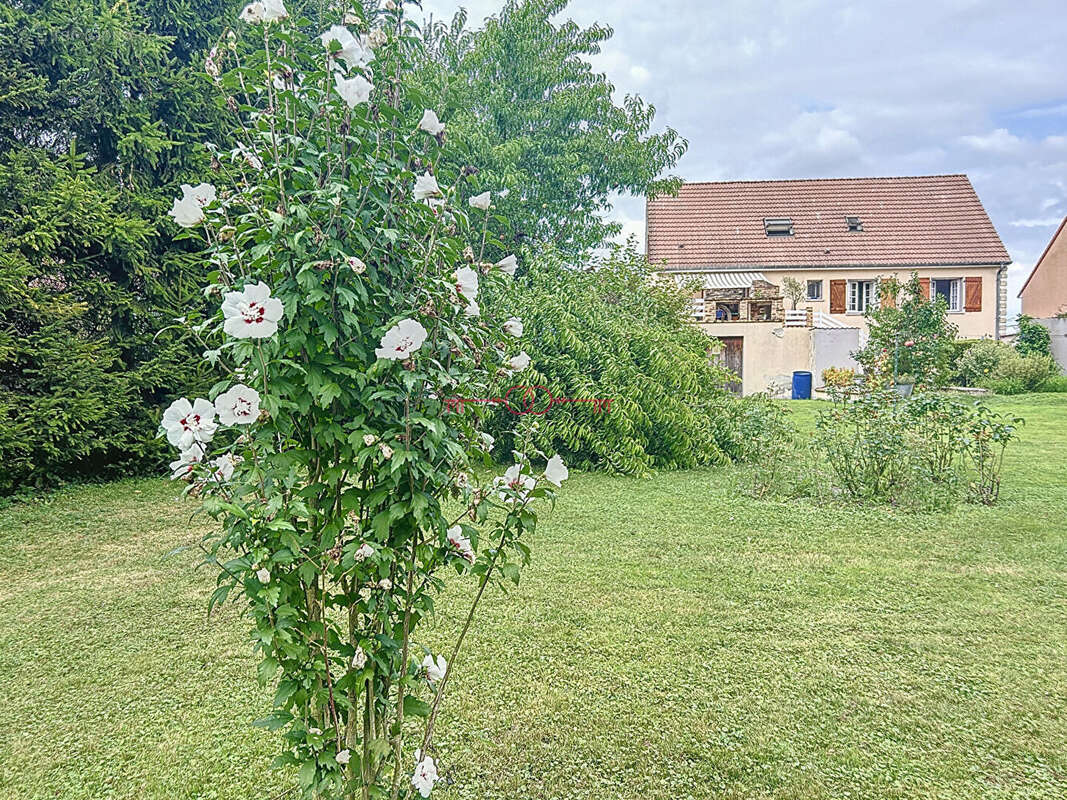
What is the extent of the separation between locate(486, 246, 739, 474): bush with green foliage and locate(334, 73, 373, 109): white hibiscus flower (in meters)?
5.94

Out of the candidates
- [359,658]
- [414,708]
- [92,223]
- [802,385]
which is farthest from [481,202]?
[802,385]

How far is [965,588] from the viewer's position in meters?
4.11

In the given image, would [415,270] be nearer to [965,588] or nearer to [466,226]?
[466,226]

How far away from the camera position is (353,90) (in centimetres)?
149

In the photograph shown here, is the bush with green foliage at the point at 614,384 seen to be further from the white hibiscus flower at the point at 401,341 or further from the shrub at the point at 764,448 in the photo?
the white hibiscus flower at the point at 401,341

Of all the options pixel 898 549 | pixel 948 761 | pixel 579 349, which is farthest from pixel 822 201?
pixel 948 761

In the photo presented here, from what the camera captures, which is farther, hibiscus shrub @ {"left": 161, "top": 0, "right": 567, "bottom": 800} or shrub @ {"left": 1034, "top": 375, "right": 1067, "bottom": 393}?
shrub @ {"left": 1034, "top": 375, "right": 1067, "bottom": 393}

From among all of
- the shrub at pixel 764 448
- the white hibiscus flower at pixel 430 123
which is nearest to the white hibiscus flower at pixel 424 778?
the white hibiscus flower at pixel 430 123

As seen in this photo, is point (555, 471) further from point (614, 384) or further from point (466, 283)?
point (614, 384)

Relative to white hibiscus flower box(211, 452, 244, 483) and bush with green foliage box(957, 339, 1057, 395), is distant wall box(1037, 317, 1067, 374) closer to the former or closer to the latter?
bush with green foliage box(957, 339, 1057, 395)

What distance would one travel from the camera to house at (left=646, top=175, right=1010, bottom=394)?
74.8 ft

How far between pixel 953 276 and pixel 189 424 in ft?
85.4

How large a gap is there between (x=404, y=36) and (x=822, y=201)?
26.0 meters

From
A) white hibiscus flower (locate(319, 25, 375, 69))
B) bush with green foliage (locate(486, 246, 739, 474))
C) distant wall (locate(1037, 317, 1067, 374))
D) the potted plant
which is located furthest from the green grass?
distant wall (locate(1037, 317, 1067, 374))
